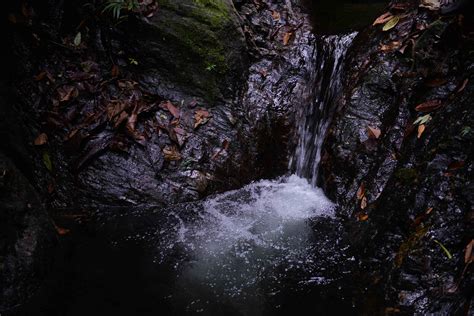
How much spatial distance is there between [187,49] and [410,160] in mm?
3490

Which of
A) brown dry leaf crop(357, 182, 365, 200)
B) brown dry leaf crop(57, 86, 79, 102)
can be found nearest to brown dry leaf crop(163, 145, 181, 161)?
brown dry leaf crop(57, 86, 79, 102)

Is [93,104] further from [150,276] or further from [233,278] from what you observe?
[233,278]

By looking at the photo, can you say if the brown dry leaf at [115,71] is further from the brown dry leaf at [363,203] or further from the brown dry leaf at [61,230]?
the brown dry leaf at [363,203]

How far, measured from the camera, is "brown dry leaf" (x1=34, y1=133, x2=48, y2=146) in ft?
15.7

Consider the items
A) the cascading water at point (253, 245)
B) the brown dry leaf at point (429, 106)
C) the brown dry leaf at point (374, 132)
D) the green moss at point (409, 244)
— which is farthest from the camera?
the brown dry leaf at point (374, 132)

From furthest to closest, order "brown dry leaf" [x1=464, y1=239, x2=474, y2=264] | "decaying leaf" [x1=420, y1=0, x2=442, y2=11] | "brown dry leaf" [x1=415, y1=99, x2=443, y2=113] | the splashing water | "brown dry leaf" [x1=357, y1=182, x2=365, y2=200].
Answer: "decaying leaf" [x1=420, y1=0, x2=442, y2=11] → "brown dry leaf" [x1=357, y1=182, x2=365, y2=200] → "brown dry leaf" [x1=415, y1=99, x2=443, y2=113] → the splashing water → "brown dry leaf" [x1=464, y1=239, x2=474, y2=264]

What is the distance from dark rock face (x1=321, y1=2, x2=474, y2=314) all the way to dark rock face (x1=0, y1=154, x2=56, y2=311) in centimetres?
317

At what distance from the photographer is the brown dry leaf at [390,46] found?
5088 mm

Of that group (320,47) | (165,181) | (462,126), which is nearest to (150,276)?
(165,181)

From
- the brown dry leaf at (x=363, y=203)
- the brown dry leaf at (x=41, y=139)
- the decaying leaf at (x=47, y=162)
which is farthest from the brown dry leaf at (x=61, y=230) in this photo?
the brown dry leaf at (x=363, y=203)

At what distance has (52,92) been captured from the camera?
512 centimetres

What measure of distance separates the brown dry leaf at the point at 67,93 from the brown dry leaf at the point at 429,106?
4375 millimetres

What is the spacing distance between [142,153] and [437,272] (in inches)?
148

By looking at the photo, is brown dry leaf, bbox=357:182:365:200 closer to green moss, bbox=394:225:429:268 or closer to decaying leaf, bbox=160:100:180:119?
green moss, bbox=394:225:429:268
